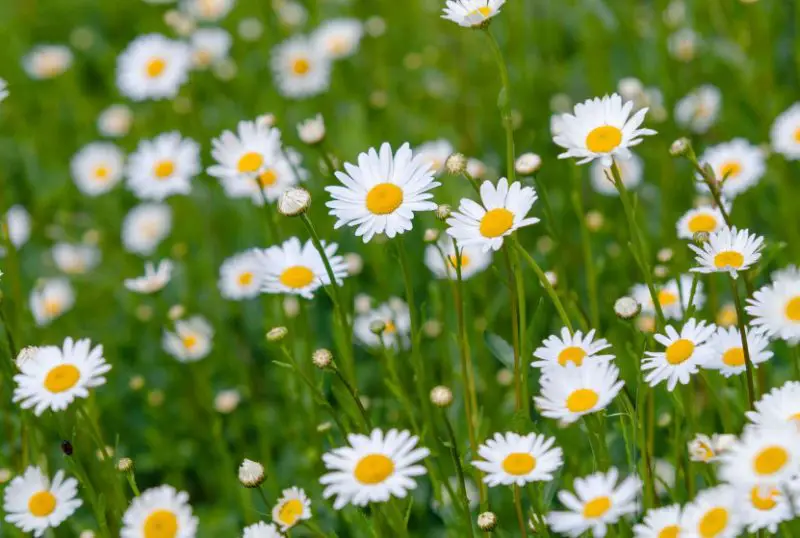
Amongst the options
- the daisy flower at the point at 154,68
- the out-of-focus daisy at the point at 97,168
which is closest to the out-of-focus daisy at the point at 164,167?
the daisy flower at the point at 154,68

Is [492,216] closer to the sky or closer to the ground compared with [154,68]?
closer to the ground

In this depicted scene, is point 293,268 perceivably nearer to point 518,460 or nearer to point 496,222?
point 496,222

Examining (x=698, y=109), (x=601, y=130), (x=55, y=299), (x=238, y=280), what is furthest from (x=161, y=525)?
(x=698, y=109)

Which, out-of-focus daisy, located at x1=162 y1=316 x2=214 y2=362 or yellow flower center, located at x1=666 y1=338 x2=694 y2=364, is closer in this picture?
yellow flower center, located at x1=666 y1=338 x2=694 y2=364

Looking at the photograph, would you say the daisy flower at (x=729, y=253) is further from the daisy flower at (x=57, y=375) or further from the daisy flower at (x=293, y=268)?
the daisy flower at (x=57, y=375)

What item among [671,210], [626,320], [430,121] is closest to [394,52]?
[430,121]

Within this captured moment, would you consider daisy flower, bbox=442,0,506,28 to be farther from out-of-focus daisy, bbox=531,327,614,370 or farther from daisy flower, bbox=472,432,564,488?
daisy flower, bbox=472,432,564,488

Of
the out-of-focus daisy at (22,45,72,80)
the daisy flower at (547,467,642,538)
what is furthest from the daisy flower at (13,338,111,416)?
the out-of-focus daisy at (22,45,72,80)
